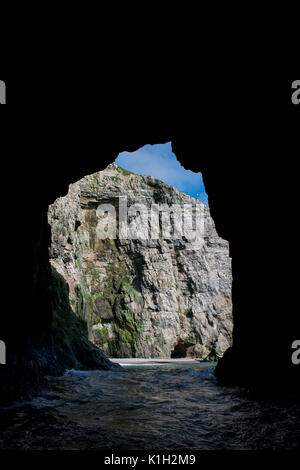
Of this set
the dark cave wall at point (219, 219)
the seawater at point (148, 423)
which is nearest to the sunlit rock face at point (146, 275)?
the dark cave wall at point (219, 219)

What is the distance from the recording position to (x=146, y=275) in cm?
5397

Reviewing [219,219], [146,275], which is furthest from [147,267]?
[219,219]

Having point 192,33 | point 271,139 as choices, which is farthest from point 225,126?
point 192,33

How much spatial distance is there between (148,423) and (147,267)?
167ft

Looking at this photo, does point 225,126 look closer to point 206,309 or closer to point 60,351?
point 60,351

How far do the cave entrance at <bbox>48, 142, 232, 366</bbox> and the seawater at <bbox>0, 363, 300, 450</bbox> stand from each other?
133 feet

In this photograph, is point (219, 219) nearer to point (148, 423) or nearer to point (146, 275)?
point (148, 423)

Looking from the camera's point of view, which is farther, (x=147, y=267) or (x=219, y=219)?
(x=147, y=267)

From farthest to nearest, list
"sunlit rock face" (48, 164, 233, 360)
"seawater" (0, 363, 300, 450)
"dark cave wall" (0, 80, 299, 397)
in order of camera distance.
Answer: "sunlit rock face" (48, 164, 233, 360) < "dark cave wall" (0, 80, 299, 397) < "seawater" (0, 363, 300, 450)

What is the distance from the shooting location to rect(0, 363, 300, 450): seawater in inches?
113

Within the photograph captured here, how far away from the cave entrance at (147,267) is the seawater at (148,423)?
133 ft

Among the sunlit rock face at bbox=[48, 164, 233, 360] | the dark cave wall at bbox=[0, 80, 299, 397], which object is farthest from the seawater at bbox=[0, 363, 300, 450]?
the sunlit rock face at bbox=[48, 164, 233, 360]

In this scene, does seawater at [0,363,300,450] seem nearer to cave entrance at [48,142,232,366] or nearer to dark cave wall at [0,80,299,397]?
dark cave wall at [0,80,299,397]

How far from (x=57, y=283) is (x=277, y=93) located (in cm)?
1488
